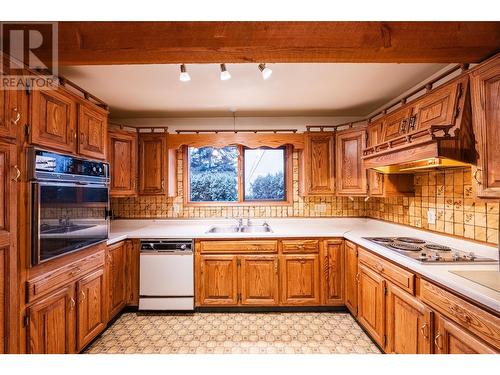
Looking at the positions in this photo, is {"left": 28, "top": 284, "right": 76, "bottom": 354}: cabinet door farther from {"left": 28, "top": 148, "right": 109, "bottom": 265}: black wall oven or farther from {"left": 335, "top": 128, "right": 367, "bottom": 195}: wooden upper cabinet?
{"left": 335, "top": 128, "right": 367, "bottom": 195}: wooden upper cabinet

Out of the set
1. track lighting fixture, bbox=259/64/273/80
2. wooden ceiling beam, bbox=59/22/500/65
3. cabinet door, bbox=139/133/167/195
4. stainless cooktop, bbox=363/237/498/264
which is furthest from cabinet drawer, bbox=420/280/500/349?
cabinet door, bbox=139/133/167/195

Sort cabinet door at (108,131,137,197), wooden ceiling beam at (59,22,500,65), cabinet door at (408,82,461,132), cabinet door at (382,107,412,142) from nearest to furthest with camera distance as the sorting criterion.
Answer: wooden ceiling beam at (59,22,500,65), cabinet door at (408,82,461,132), cabinet door at (382,107,412,142), cabinet door at (108,131,137,197)

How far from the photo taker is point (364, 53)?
4.15 ft

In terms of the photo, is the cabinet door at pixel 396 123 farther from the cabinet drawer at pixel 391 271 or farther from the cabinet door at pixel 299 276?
the cabinet door at pixel 299 276

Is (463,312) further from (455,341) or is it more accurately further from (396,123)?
(396,123)

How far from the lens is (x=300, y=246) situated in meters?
2.62

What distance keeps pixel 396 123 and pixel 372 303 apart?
160 centimetres

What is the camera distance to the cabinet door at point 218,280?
2.61m

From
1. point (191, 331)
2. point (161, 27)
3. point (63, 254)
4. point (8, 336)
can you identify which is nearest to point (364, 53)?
point (161, 27)

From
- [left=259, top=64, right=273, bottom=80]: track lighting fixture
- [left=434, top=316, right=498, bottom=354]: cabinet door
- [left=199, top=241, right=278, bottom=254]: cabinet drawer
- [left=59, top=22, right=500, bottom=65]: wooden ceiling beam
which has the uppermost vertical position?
[left=259, top=64, right=273, bottom=80]: track lighting fixture

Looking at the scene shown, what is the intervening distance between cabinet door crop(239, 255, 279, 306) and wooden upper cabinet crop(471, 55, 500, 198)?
1844 millimetres

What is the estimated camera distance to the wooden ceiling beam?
119cm

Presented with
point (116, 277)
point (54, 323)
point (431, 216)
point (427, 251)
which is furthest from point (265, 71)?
point (116, 277)
